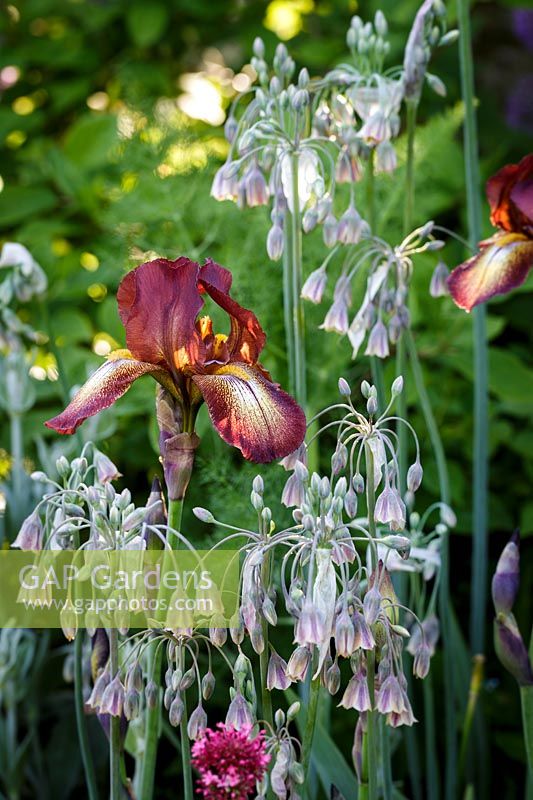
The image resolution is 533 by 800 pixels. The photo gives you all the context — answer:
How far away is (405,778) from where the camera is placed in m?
1.30

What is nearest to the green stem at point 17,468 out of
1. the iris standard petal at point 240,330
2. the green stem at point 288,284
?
the green stem at point 288,284

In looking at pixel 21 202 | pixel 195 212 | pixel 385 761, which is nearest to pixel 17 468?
pixel 195 212

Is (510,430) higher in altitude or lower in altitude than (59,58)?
lower

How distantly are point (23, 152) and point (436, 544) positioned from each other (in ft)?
4.31

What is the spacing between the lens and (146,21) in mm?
1853

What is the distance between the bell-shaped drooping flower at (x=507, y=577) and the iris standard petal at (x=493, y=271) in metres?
0.24

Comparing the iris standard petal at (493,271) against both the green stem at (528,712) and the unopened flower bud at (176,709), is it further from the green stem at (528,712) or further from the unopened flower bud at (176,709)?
the unopened flower bud at (176,709)

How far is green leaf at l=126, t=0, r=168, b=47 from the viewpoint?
1.82 m

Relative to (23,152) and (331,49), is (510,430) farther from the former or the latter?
(23,152)

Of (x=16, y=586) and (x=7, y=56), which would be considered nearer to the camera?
(x=16, y=586)

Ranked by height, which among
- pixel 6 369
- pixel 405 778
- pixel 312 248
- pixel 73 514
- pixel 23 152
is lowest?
pixel 405 778

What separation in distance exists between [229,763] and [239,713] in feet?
0.17

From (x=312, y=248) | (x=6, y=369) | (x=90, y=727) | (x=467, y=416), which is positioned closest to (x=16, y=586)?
(x=90, y=727)

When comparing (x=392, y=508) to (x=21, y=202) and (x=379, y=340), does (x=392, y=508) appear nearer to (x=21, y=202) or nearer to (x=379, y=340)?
(x=379, y=340)
